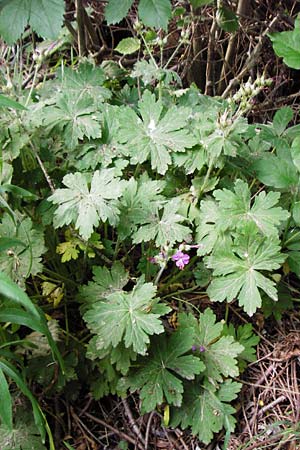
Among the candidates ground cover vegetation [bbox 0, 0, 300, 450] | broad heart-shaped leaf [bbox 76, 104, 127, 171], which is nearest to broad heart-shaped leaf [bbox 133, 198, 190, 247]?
ground cover vegetation [bbox 0, 0, 300, 450]

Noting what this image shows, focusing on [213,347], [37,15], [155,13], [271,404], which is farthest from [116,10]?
[271,404]

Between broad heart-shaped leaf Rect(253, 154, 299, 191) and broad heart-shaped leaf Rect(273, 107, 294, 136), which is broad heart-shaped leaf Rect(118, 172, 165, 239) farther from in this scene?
broad heart-shaped leaf Rect(273, 107, 294, 136)

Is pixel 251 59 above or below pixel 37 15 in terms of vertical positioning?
below

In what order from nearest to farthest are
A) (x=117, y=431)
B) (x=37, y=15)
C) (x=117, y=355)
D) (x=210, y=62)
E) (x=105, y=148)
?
1. (x=37, y=15)
2. (x=117, y=355)
3. (x=117, y=431)
4. (x=105, y=148)
5. (x=210, y=62)

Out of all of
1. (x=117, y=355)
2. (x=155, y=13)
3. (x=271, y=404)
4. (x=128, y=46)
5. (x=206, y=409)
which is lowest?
(x=271, y=404)

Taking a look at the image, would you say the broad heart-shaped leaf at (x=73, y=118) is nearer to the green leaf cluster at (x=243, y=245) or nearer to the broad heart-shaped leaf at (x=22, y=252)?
the broad heart-shaped leaf at (x=22, y=252)

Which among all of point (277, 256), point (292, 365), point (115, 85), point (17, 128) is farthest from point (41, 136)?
point (292, 365)

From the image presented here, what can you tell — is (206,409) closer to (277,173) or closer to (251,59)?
(277,173)

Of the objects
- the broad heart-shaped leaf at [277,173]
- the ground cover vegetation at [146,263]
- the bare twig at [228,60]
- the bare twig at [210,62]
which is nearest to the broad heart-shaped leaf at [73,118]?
the ground cover vegetation at [146,263]
